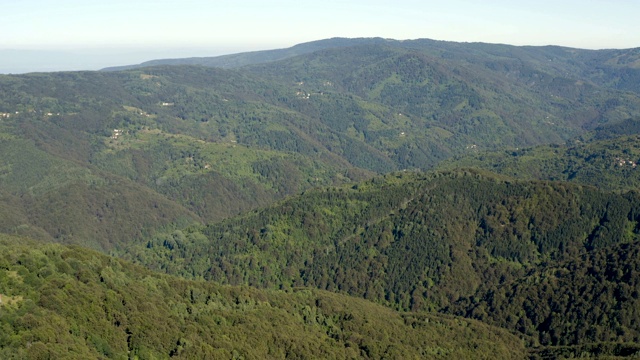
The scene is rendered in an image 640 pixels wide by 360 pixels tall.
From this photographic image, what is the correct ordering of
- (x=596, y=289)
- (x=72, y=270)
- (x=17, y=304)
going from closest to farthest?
(x=17, y=304) < (x=72, y=270) < (x=596, y=289)

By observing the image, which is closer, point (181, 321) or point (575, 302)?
point (181, 321)

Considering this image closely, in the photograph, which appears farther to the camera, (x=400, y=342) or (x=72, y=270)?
(x=400, y=342)

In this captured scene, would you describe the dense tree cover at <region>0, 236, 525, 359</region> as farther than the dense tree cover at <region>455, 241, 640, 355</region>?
No

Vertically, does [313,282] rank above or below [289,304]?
below

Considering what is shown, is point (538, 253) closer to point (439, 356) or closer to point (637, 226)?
point (637, 226)

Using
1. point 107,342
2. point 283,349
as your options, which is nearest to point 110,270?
point 107,342

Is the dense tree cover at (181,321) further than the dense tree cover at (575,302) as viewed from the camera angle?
No

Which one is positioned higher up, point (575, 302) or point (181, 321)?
point (181, 321)

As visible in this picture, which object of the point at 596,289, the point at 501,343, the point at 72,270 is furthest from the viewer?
the point at 596,289
